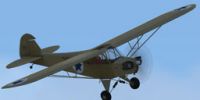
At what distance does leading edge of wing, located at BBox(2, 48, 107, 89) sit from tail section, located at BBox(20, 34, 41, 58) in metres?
6.46

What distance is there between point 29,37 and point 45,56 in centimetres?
387

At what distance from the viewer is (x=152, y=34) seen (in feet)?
158

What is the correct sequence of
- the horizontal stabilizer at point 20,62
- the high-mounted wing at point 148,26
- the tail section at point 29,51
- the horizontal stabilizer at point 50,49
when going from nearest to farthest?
the high-mounted wing at point 148,26
the horizontal stabilizer at point 20,62
the tail section at point 29,51
the horizontal stabilizer at point 50,49

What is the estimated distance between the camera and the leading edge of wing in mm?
40250

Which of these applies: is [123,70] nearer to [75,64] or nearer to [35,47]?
[75,64]

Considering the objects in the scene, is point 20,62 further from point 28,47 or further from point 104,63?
point 104,63

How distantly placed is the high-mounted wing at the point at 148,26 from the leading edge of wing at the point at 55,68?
1093 mm

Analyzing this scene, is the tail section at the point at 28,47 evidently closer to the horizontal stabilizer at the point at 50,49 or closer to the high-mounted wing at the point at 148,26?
the horizontal stabilizer at the point at 50,49

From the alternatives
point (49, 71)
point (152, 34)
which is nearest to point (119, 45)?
point (152, 34)

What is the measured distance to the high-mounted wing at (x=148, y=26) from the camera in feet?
155

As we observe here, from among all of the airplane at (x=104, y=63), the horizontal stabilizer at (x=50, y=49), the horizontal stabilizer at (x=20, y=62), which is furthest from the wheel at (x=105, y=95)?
the horizontal stabilizer at (x=50, y=49)

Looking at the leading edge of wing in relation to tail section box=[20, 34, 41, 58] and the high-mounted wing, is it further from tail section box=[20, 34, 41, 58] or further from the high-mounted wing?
tail section box=[20, 34, 41, 58]

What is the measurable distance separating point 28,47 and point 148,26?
25.2 feet

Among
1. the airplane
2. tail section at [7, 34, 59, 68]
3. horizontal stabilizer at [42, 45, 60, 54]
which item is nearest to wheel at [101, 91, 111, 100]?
the airplane
